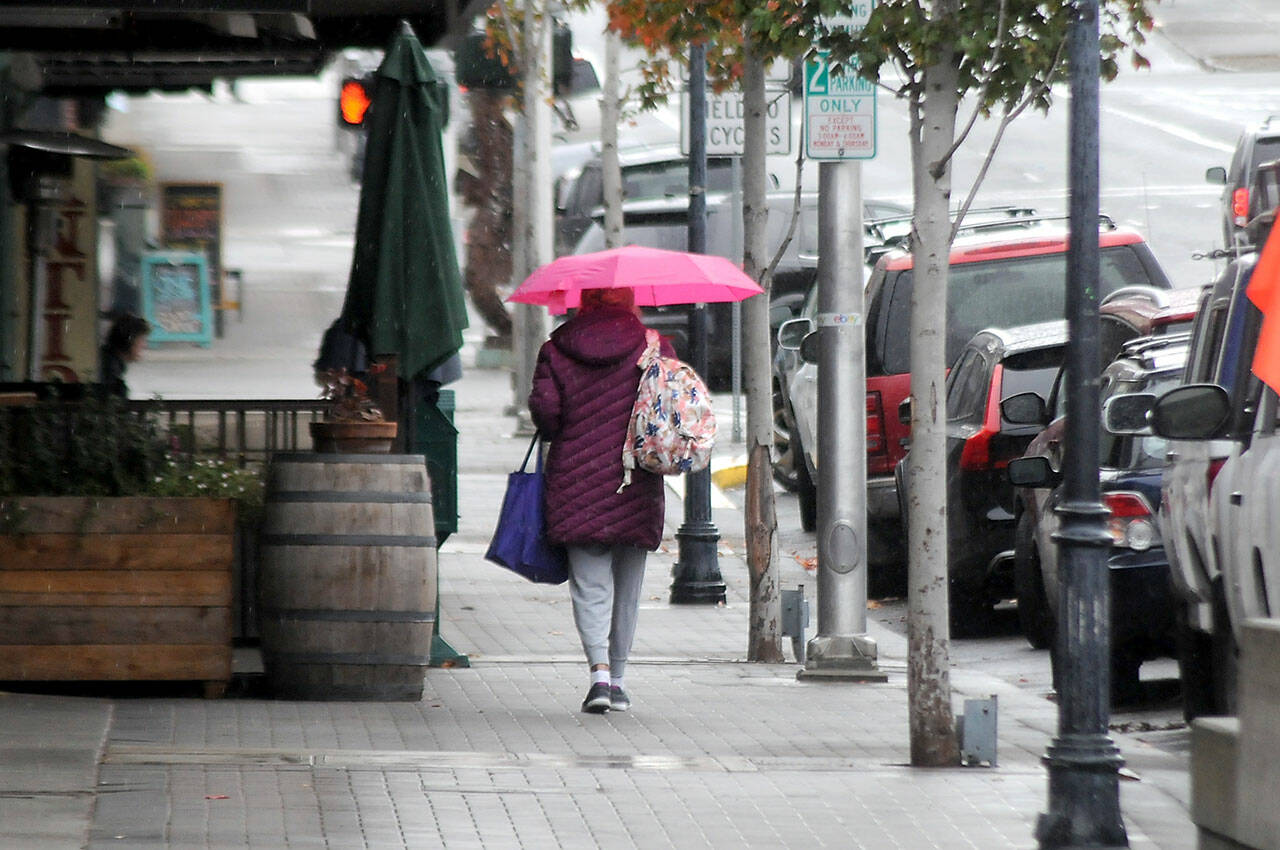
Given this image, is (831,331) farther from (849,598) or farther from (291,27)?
(291,27)

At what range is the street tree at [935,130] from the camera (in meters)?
7.79

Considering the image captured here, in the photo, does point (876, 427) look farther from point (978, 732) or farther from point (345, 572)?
point (978, 732)

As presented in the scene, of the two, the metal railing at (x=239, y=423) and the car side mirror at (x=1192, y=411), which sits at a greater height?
the car side mirror at (x=1192, y=411)

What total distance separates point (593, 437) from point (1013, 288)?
251 inches

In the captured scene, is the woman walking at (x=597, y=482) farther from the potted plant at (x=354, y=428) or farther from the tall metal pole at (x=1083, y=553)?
the tall metal pole at (x=1083, y=553)

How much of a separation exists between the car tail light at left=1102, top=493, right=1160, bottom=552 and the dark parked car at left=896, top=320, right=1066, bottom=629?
200 cm

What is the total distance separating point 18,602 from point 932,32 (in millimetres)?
4218

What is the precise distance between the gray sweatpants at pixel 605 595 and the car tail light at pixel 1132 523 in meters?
2.15

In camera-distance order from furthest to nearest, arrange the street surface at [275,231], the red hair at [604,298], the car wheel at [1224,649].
A: the street surface at [275,231] → the red hair at [604,298] → the car wheel at [1224,649]

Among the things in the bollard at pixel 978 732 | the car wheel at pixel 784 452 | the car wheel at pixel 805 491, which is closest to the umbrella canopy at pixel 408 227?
the bollard at pixel 978 732

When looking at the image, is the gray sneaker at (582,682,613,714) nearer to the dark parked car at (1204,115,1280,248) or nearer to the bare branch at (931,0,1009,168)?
the bare branch at (931,0,1009,168)

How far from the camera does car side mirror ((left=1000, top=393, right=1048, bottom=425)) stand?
37.8ft

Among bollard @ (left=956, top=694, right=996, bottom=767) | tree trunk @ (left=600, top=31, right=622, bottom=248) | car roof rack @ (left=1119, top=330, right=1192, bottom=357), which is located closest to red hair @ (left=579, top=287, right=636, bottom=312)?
bollard @ (left=956, top=694, right=996, bottom=767)

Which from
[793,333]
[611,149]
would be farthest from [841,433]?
[611,149]
